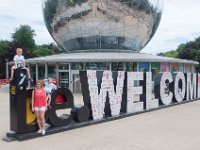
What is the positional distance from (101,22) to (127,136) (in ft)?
61.0

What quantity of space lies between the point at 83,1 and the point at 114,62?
5.35 metres

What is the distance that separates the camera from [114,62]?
25.9 m

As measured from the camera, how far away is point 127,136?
938 centimetres

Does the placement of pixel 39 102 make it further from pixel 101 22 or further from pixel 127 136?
pixel 101 22

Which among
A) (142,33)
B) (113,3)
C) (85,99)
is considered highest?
(113,3)

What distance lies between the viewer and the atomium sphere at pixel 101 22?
2677 centimetres

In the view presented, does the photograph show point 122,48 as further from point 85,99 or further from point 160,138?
point 160,138

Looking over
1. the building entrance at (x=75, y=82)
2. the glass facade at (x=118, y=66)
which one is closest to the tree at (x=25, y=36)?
the building entrance at (x=75, y=82)

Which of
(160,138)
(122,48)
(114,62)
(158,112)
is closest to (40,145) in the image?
(160,138)

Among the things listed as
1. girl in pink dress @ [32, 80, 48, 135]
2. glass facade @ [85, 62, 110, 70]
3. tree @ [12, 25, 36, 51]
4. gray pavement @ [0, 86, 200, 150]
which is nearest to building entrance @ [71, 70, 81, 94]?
glass facade @ [85, 62, 110, 70]

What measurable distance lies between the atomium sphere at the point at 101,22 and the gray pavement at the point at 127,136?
15.5 metres

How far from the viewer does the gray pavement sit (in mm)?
8258

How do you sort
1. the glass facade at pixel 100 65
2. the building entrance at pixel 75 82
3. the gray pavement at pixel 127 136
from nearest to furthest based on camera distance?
1. the gray pavement at pixel 127 136
2. the building entrance at pixel 75 82
3. the glass facade at pixel 100 65

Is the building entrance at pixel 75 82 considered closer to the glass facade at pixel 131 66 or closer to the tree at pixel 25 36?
the glass facade at pixel 131 66
